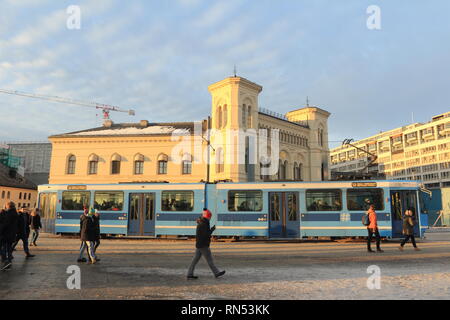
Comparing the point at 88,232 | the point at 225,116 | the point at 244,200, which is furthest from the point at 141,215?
the point at 225,116

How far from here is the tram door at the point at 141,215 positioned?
19.7 meters

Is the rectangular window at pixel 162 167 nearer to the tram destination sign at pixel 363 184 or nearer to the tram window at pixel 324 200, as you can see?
the tram window at pixel 324 200

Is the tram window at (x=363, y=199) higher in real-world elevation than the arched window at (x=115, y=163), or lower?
lower

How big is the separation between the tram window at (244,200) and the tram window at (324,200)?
254 centimetres

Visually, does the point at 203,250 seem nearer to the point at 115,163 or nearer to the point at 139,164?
the point at 139,164

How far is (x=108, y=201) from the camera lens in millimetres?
20297

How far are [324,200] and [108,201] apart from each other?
1182 cm

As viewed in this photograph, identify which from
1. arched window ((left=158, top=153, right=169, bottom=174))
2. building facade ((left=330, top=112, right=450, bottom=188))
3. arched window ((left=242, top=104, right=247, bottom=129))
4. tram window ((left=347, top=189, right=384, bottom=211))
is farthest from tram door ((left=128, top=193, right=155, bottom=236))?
building facade ((left=330, top=112, right=450, bottom=188))

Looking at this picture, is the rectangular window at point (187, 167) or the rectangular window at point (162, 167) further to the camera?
the rectangular window at point (162, 167)

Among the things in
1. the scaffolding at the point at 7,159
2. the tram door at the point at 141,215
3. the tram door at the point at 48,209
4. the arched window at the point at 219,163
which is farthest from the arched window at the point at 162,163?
the scaffolding at the point at 7,159

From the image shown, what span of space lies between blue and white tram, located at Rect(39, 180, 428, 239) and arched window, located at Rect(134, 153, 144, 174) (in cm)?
2183

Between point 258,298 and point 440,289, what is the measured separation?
142 inches
